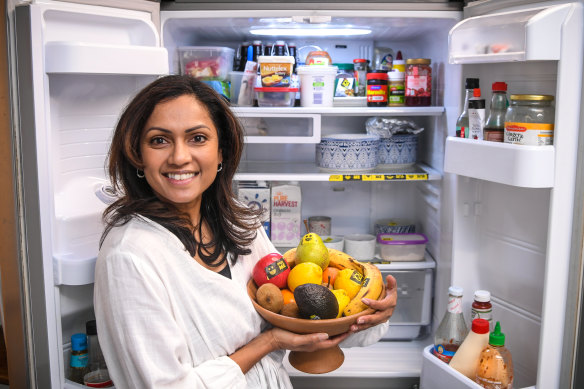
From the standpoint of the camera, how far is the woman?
1.06 m

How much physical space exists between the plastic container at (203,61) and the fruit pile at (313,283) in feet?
3.19

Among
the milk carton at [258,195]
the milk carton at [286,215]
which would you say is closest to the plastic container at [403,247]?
the milk carton at [286,215]

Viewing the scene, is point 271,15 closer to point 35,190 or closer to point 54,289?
point 35,190

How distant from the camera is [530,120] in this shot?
1451 millimetres

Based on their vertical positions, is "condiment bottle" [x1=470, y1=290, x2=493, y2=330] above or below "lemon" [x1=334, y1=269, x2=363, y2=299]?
below

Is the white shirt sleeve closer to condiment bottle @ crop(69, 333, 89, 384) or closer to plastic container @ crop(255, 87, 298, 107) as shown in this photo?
condiment bottle @ crop(69, 333, 89, 384)

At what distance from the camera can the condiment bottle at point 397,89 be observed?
7.30ft

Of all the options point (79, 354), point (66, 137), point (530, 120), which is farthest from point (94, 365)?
point (530, 120)

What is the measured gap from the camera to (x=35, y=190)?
1490 millimetres

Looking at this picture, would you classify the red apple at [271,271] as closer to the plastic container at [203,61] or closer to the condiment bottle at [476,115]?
the condiment bottle at [476,115]

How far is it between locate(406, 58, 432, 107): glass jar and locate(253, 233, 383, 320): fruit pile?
0.93 m

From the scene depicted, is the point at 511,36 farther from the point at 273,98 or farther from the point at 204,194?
the point at 273,98

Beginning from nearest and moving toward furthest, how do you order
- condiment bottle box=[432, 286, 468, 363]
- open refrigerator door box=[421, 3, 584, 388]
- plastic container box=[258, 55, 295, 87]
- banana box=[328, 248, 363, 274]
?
open refrigerator door box=[421, 3, 584, 388], banana box=[328, 248, 363, 274], condiment bottle box=[432, 286, 468, 363], plastic container box=[258, 55, 295, 87]

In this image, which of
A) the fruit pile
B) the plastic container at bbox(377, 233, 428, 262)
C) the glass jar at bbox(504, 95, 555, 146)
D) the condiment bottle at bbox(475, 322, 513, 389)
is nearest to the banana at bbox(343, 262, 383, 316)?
the fruit pile
